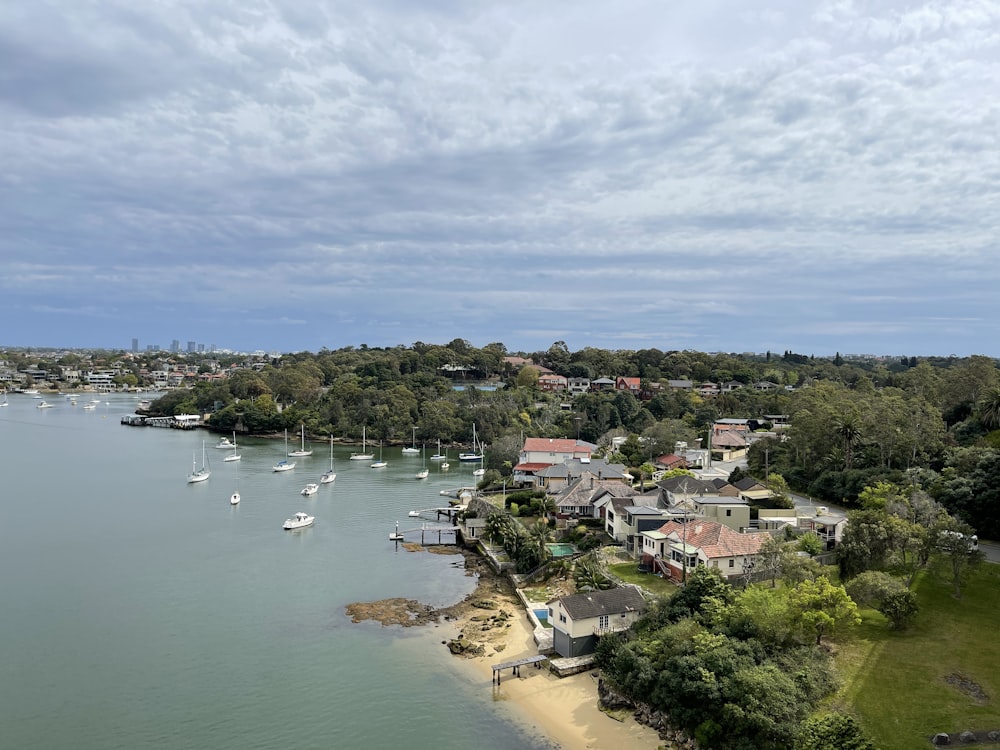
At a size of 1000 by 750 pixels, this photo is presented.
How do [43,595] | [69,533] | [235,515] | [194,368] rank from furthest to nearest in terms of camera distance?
1. [194,368]
2. [235,515]
3. [69,533]
4. [43,595]

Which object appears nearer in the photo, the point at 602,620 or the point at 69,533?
the point at 602,620

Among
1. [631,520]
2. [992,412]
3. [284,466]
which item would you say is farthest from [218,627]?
[992,412]

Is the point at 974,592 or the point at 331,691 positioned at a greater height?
the point at 974,592

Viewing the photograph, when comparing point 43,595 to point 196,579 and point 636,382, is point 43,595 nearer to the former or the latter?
point 196,579

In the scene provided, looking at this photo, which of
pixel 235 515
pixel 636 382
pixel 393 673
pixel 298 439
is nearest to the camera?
pixel 393 673

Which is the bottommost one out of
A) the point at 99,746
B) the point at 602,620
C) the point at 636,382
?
the point at 99,746

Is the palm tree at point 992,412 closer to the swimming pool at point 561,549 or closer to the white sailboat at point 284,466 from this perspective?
the swimming pool at point 561,549

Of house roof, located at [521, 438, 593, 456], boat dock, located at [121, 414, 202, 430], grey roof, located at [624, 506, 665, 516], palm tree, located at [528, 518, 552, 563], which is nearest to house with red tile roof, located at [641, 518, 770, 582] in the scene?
grey roof, located at [624, 506, 665, 516]

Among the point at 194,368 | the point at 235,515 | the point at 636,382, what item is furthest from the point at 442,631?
the point at 194,368

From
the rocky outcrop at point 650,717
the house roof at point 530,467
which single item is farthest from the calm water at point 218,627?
the house roof at point 530,467
